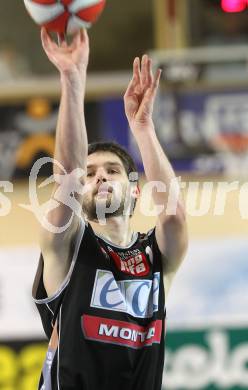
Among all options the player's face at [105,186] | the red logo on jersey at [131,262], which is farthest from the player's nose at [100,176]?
the red logo on jersey at [131,262]

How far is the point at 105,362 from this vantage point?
433cm

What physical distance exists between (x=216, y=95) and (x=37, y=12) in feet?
19.3

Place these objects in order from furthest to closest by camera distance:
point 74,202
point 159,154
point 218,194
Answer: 1. point 218,194
2. point 159,154
3. point 74,202

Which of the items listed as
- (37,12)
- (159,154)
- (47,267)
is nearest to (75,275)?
(47,267)

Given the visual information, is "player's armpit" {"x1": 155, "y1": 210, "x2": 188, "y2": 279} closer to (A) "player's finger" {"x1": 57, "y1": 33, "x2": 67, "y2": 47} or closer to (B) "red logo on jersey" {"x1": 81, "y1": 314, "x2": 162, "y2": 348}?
(B) "red logo on jersey" {"x1": 81, "y1": 314, "x2": 162, "y2": 348}

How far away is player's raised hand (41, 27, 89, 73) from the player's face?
23.2 inches

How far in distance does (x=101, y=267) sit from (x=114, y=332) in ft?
1.13

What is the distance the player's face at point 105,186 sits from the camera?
444 cm

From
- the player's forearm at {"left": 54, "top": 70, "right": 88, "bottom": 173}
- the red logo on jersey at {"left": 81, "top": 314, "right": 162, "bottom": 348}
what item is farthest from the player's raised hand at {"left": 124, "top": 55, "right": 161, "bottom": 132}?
the red logo on jersey at {"left": 81, "top": 314, "right": 162, "bottom": 348}

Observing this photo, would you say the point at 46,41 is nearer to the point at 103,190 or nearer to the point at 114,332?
the point at 103,190

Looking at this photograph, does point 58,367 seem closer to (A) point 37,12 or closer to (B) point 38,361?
(A) point 37,12

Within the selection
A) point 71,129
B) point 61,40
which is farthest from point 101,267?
point 61,40

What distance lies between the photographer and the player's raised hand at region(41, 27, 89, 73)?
13.8ft

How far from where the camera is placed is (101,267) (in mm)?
4465
